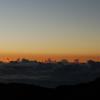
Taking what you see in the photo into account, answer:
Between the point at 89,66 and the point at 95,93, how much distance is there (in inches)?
2345

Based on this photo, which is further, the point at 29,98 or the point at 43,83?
the point at 43,83

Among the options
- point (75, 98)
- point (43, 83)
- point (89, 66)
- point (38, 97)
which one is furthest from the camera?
point (89, 66)

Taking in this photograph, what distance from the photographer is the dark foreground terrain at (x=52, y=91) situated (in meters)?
50.9

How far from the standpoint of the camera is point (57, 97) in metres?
51.3

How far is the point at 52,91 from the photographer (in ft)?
181

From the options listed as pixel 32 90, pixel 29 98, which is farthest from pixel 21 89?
pixel 29 98

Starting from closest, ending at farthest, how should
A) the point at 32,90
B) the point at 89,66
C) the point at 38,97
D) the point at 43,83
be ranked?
the point at 38,97, the point at 32,90, the point at 43,83, the point at 89,66

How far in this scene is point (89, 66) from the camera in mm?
109000

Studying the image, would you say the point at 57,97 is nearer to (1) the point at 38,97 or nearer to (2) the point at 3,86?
(1) the point at 38,97

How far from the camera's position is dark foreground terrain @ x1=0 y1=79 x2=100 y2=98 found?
50.9 m

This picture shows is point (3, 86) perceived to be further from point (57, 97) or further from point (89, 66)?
point (89, 66)

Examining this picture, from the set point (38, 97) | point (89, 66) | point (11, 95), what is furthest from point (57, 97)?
point (89, 66)

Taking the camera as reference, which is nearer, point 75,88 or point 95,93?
point 95,93

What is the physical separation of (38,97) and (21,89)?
4800 mm
